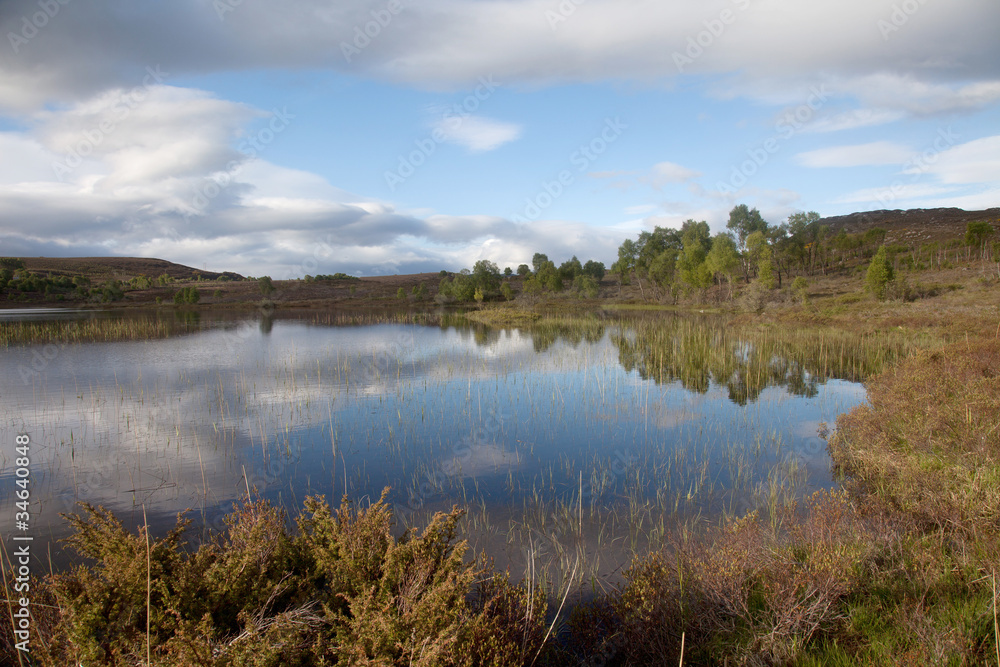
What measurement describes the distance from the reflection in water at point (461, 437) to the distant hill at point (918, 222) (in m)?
91.9

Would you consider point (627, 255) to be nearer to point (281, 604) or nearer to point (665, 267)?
point (665, 267)

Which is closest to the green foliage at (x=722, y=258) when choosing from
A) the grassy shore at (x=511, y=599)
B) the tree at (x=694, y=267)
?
the tree at (x=694, y=267)

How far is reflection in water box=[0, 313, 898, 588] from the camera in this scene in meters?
6.71

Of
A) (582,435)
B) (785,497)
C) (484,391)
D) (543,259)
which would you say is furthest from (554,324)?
(543,259)

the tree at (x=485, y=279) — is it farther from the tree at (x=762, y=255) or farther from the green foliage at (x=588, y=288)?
the tree at (x=762, y=255)

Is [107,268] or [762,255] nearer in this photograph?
[762,255]

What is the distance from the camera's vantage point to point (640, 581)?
3900 millimetres

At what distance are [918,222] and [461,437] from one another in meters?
153

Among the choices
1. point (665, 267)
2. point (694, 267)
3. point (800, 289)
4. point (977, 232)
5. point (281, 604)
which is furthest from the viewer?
point (665, 267)

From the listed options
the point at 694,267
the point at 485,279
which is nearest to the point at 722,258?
the point at 694,267

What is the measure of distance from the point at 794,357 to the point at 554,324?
816 inches

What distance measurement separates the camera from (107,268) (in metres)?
134

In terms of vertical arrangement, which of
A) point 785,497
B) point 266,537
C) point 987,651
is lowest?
point 785,497

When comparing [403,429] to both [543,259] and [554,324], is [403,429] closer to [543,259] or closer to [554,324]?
[554,324]
